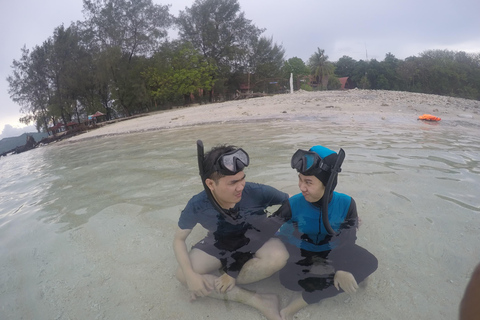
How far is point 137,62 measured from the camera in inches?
1155

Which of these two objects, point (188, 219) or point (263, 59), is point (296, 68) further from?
point (188, 219)

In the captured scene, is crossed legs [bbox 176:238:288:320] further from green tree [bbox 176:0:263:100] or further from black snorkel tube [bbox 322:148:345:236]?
green tree [bbox 176:0:263:100]

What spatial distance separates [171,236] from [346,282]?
1.84 meters

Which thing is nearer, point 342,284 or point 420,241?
point 342,284

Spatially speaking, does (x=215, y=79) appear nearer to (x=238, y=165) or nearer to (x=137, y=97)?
(x=137, y=97)

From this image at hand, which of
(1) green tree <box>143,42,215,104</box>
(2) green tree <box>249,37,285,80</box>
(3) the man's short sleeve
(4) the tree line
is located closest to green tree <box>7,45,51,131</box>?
(4) the tree line

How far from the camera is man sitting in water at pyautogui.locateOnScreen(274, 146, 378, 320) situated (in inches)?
82.1

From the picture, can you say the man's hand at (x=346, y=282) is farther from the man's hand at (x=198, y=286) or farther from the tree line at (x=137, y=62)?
the tree line at (x=137, y=62)

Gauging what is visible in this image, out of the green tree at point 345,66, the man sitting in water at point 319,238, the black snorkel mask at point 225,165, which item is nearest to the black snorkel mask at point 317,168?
the man sitting in water at point 319,238

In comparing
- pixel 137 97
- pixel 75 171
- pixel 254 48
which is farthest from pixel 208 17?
pixel 75 171

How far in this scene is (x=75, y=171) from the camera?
6598mm

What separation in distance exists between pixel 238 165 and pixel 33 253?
7.82ft

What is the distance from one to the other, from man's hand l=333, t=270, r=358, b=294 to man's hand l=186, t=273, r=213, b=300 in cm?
91

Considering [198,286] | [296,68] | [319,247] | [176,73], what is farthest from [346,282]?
[296,68]
